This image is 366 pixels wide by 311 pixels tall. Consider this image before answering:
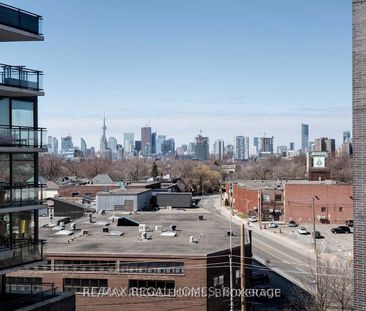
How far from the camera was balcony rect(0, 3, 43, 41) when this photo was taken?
58.3 feet

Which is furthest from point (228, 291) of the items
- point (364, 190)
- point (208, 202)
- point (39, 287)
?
point (208, 202)

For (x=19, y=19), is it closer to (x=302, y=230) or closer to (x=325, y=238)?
(x=325, y=238)

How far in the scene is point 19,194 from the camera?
19.0m

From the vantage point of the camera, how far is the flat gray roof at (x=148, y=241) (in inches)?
1283

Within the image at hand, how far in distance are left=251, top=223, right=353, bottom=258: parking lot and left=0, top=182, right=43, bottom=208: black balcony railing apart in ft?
140

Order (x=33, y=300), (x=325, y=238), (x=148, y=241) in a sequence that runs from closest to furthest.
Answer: (x=33, y=300)
(x=148, y=241)
(x=325, y=238)

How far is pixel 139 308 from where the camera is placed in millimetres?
31797

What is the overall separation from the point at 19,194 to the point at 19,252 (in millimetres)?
1996

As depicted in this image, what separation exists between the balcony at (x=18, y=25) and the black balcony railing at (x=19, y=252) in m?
6.87

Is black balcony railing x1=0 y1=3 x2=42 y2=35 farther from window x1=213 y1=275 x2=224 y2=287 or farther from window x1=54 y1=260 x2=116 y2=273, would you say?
window x1=213 y1=275 x2=224 y2=287

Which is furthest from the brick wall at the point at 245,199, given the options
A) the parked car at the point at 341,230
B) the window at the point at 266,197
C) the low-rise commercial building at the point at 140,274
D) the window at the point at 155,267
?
the window at the point at 155,267

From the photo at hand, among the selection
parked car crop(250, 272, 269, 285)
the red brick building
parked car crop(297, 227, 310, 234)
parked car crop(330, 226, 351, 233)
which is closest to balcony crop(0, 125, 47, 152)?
parked car crop(250, 272, 269, 285)

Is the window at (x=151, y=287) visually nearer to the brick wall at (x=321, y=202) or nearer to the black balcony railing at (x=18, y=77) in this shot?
the black balcony railing at (x=18, y=77)

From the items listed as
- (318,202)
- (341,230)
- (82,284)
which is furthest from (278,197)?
(82,284)
